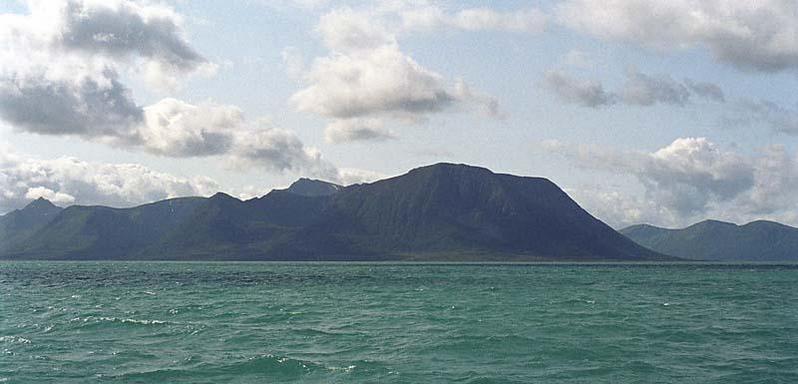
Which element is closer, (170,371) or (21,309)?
(170,371)

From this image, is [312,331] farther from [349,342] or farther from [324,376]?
[324,376]

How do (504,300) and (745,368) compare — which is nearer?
(745,368)

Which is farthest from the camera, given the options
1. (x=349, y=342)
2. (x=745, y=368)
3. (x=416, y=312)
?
(x=416, y=312)

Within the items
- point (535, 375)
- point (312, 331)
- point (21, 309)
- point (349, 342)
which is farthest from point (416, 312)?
point (21, 309)

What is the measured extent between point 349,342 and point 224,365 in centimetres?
1231

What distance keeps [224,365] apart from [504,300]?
62314 mm

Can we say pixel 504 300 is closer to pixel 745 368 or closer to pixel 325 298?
pixel 325 298

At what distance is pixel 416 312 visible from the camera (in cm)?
8131

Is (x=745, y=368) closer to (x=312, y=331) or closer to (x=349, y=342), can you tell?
(x=349, y=342)

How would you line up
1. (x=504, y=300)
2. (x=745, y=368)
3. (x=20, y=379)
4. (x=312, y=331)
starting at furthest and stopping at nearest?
(x=504, y=300)
(x=312, y=331)
(x=745, y=368)
(x=20, y=379)

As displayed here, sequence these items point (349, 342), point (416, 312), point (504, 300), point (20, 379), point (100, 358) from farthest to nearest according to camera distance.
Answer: point (504, 300), point (416, 312), point (349, 342), point (100, 358), point (20, 379)

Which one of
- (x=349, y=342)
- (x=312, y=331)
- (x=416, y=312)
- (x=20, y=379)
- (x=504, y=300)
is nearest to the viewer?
(x=20, y=379)

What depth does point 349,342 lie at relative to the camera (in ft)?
185

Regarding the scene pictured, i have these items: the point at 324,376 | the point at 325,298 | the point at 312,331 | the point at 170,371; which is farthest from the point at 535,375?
the point at 325,298
